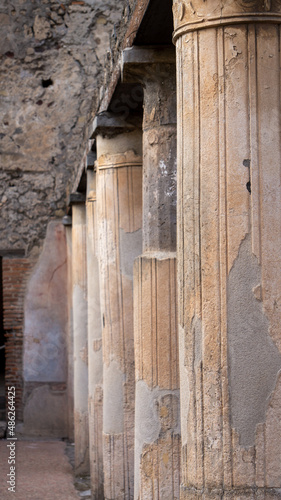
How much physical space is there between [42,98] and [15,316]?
292 centimetres

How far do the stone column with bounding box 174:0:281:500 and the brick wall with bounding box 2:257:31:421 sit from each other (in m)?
7.82

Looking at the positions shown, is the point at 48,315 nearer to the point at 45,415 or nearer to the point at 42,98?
the point at 45,415

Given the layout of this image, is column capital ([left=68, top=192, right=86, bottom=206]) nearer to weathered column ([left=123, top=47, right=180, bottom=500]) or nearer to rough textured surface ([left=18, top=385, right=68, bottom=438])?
rough textured surface ([left=18, top=385, right=68, bottom=438])

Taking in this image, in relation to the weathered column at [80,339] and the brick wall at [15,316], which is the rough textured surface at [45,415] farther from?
the weathered column at [80,339]

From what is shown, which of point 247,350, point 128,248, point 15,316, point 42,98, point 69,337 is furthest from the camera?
point 42,98

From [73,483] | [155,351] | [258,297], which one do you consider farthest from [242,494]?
[73,483]

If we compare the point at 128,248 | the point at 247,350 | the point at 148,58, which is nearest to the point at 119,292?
the point at 128,248

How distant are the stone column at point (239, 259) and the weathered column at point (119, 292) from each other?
273 cm

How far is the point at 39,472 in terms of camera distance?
7.78 m

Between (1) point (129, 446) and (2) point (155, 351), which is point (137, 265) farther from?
(1) point (129, 446)

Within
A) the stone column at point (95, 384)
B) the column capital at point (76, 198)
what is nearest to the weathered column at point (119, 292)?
the stone column at point (95, 384)

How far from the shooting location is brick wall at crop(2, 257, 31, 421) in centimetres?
1033

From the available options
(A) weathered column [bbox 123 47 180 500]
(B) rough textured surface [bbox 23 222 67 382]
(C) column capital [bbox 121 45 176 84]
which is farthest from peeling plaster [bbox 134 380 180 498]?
(B) rough textured surface [bbox 23 222 67 382]

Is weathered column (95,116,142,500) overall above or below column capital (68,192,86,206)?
below
